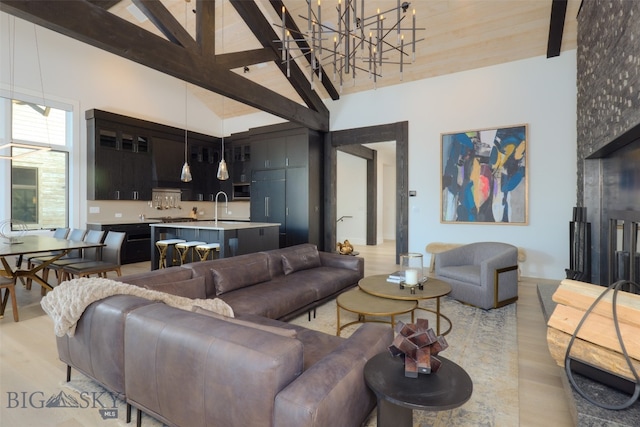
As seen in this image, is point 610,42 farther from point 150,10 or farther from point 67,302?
point 150,10

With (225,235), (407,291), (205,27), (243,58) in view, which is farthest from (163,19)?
(407,291)

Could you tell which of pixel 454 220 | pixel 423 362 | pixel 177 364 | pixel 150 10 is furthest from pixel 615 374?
pixel 150 10

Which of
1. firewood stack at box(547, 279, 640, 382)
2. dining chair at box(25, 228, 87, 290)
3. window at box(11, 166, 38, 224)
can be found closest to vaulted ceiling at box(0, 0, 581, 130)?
dining chair at box(25, 228, 87, 290)

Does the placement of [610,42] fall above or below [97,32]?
below

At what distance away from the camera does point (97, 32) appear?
297 centimetres

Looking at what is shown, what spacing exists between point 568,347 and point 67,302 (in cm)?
273

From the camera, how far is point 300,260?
374 cm

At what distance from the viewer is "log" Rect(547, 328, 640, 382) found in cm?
138

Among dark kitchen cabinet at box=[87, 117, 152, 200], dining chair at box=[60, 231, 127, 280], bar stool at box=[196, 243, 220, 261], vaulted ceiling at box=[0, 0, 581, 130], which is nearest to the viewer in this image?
vaulted ceiling at box=[0, 0, 581, 130]

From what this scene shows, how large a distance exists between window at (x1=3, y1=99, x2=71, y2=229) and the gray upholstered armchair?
6903mm

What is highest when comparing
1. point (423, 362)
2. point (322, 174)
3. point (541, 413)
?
point (322, 174)

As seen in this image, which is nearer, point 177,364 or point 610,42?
point 177,364

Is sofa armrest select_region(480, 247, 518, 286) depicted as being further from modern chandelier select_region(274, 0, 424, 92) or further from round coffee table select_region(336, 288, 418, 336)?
modern chandelier select_region(274, 0, 424, 92)

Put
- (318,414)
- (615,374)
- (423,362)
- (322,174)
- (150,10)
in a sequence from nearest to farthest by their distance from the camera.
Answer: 1. (318,414)
2. (423,362)
3. (615,374)
4. (150,10)
5. (322,174)
